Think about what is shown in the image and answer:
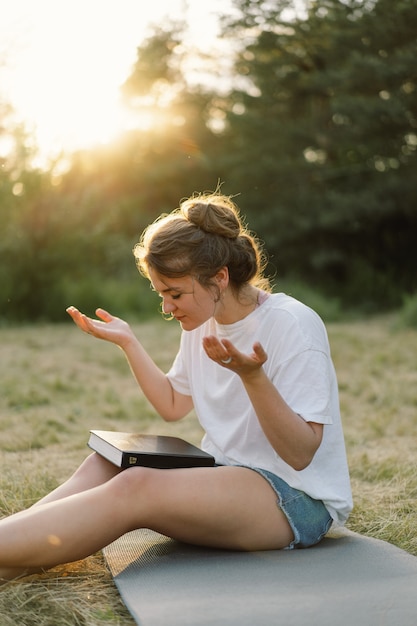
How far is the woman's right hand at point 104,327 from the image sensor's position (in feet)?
8.18

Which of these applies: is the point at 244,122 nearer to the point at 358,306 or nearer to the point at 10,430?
the point at 358,306

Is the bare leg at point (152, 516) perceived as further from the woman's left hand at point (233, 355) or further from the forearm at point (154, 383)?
the forearm at point (154, 383)

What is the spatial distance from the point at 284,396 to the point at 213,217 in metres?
0.54

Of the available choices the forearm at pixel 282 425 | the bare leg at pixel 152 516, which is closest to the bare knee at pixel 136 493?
the bare leg at pixel 152 516

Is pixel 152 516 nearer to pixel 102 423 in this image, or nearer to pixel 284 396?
pixel 284 396

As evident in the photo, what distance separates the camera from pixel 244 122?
534 inches

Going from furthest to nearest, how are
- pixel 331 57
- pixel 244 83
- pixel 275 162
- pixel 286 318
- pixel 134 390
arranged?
pixel 244 83 < pixel 275 162 < pixel 331 57 < pixel 134 390 < pixel 286 318

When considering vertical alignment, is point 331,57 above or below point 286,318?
below

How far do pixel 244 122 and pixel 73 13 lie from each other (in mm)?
5382

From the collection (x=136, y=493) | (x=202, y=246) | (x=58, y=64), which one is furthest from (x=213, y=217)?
(x=58, y=64)

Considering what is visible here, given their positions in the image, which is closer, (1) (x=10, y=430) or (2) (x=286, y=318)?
(2) (x=286, y=318)

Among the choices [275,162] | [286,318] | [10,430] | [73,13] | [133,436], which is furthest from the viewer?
[275,162]

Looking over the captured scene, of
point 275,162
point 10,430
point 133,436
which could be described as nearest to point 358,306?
point 275,162

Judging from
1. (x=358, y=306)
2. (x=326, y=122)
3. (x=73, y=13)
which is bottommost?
(x=358, y=306)
